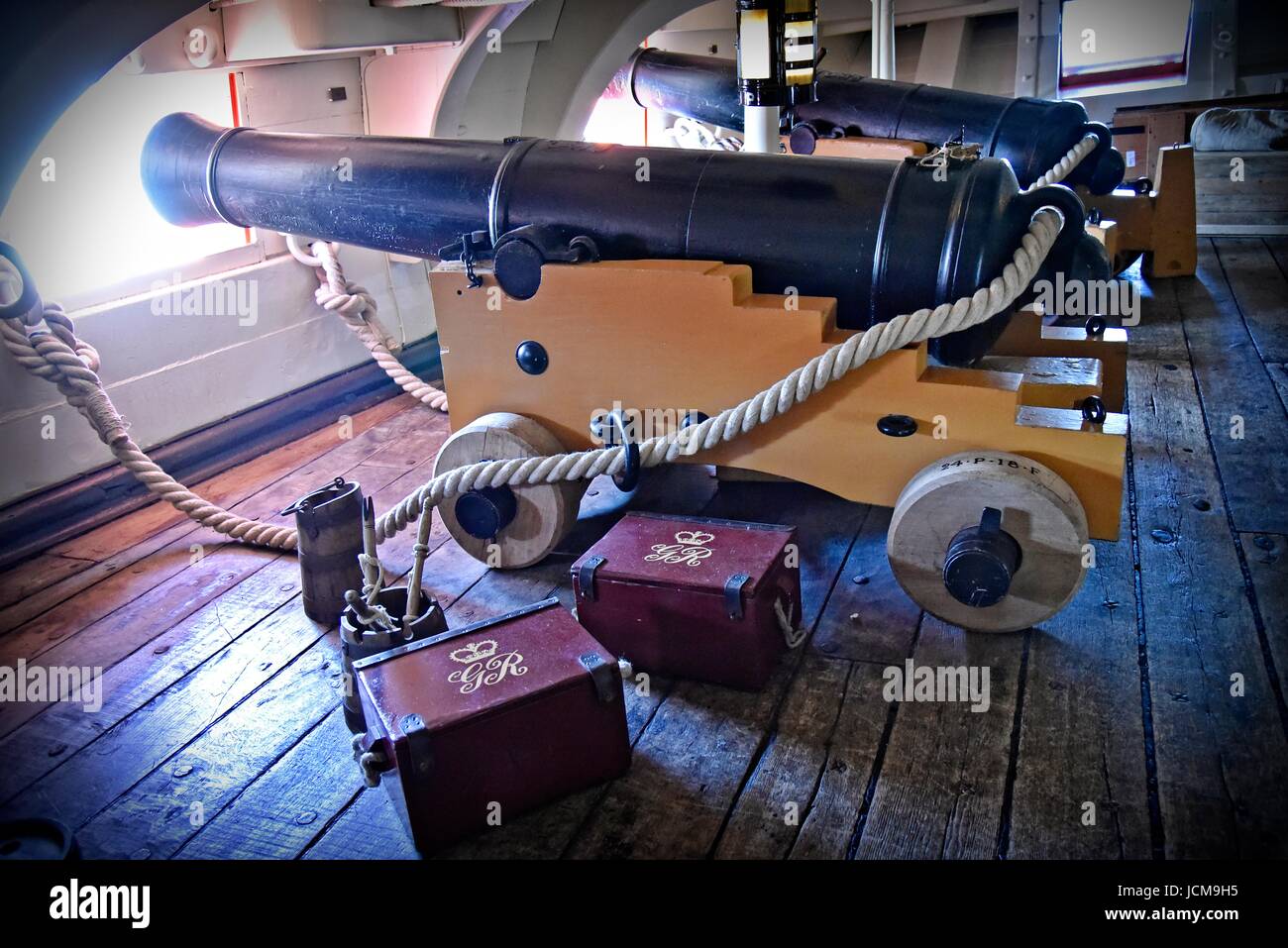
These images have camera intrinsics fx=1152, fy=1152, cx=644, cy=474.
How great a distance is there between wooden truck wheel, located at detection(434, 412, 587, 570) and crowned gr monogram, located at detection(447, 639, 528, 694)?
65 centimetres

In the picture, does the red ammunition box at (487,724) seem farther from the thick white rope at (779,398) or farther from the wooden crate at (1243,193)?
the wooden crate at (1243,193)

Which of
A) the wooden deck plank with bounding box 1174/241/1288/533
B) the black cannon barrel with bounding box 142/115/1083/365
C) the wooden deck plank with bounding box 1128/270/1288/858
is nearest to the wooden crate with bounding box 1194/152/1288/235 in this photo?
the wooden deck plank with bounding box 1174/241/1288/533

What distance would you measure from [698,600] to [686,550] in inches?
5.6

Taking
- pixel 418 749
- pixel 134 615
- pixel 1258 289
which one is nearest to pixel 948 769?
pixel 418 749

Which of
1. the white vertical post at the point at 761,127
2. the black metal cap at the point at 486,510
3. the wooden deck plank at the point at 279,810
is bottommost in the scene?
the wooden deck plank at the point at 279,810

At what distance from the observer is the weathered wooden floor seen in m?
1.61

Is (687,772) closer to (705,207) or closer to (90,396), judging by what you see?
(705,207)

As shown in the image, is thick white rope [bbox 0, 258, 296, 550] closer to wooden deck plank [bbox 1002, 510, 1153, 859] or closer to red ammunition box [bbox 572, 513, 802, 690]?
red ammunition box [bbox 572, 513, 802, 690]

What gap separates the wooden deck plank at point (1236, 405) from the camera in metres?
2.55

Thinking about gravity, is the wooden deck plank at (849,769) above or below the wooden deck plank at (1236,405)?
below

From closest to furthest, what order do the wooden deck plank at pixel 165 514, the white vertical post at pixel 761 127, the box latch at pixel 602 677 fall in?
the box latch at pixel 602 677 → the wooden deck plank at pixel 165 514 → the white vertical post at pixel 761 127

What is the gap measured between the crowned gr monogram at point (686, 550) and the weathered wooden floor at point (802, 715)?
0.72 ft

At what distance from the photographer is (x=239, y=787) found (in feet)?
5.82

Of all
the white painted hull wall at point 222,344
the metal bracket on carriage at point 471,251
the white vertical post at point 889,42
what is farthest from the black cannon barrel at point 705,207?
the white vertical post at point 889,42
